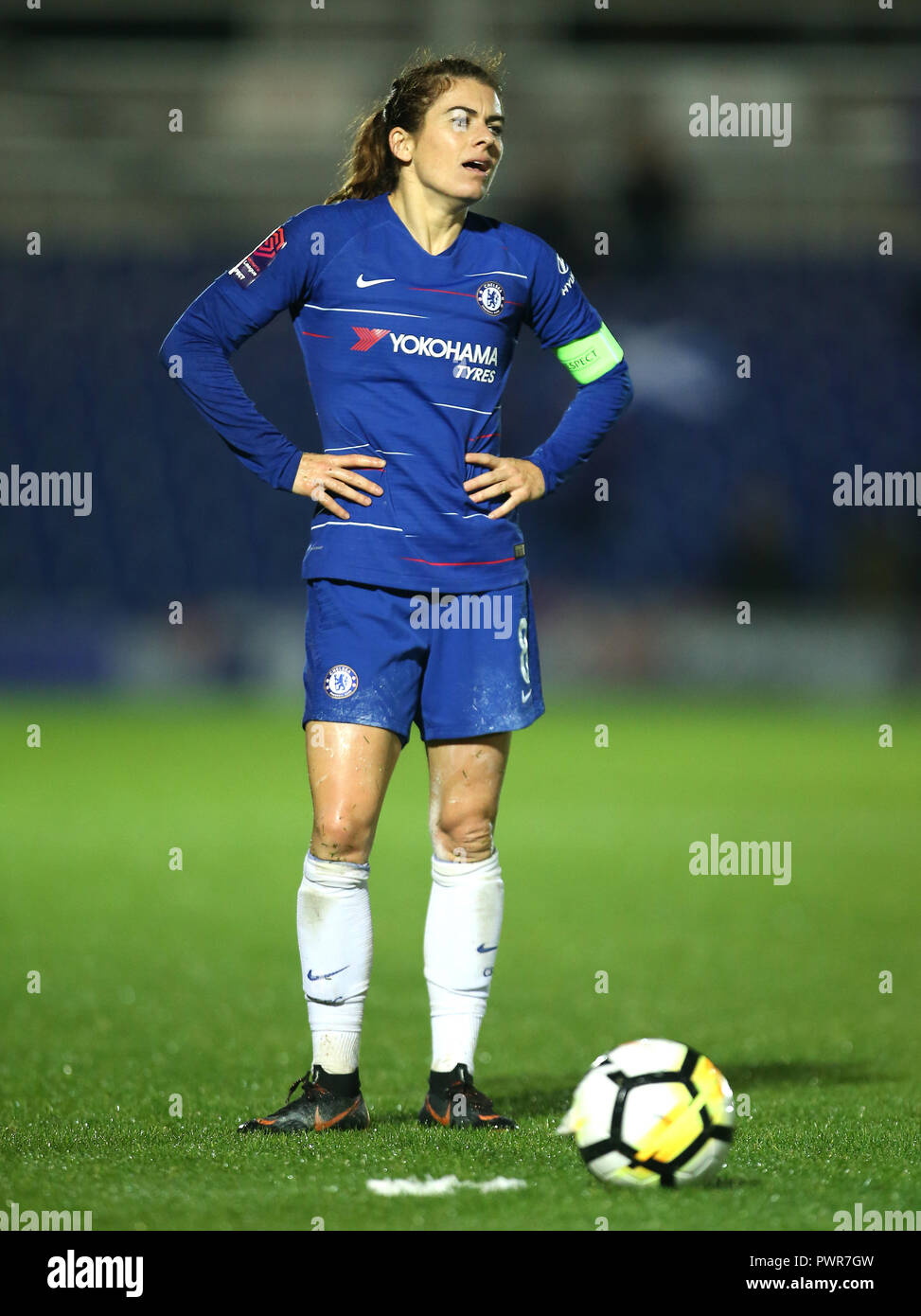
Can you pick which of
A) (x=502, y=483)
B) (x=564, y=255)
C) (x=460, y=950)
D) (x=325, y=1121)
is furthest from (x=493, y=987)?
(x=564, y=255)

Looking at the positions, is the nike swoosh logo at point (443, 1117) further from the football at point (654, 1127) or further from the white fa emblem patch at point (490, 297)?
the white fa emblem patch at point (490, 297)

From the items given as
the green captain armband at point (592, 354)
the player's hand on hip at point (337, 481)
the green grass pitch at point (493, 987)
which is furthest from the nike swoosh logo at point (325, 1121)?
the green captain armband at point (592, 354)

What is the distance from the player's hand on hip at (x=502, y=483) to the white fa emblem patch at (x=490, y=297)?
1.10ft

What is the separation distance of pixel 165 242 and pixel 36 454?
4146mm

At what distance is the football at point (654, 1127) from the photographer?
337 cm

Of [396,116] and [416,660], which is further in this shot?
[396,116]

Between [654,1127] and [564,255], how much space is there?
66.2 ft

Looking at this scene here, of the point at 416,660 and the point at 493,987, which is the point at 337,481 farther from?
the point at 493,987

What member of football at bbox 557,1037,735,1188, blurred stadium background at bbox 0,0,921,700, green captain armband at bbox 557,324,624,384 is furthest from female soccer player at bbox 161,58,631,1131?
blurred stadium background at bbox 0,0,921,700

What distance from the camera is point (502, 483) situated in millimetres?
4074

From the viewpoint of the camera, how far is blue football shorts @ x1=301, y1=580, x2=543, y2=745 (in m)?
3.93
